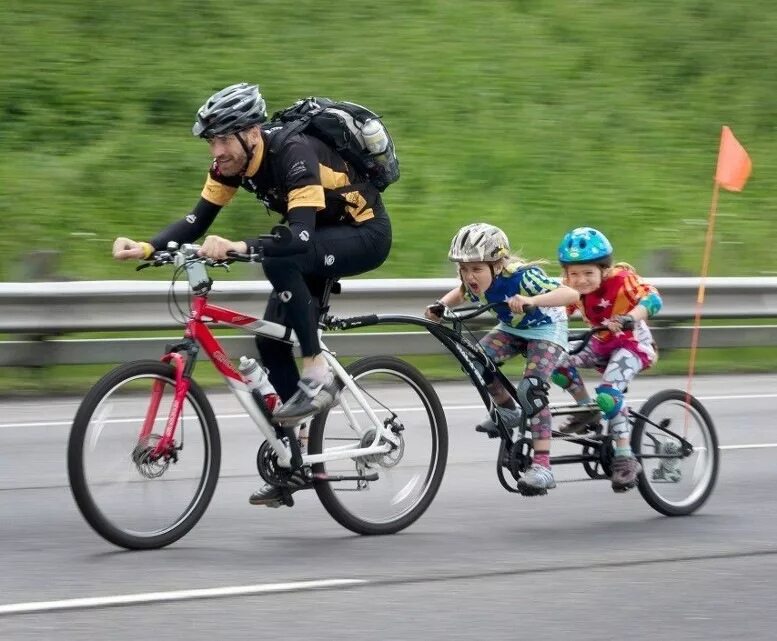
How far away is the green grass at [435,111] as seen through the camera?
14688mm

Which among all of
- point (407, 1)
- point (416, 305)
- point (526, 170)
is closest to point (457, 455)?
point (416, 305)

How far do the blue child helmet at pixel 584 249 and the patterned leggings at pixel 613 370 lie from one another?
19.1 inches

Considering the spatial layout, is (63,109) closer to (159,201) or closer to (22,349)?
(159,201)

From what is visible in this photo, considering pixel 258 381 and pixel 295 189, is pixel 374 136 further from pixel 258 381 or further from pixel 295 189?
pixel 258 381

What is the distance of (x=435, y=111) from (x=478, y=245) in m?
10.7

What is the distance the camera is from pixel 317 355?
21.5 feet

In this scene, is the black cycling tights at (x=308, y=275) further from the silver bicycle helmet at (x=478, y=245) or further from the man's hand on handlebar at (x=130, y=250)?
the man's hand on handlebar at (x=130, y=250)

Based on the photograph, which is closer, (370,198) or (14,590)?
(14,590)

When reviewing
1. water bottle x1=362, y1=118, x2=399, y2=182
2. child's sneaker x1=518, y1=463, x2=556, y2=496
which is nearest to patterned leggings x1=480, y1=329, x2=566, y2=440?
child's sneaker x1=518, y1=463, x2=556, y2=496

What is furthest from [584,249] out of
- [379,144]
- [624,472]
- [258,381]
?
[258,381]

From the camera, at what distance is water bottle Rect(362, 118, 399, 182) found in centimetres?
638

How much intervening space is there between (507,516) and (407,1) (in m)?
12.7

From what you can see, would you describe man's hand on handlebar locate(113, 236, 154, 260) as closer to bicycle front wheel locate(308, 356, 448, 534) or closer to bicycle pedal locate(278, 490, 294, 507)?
bicycle front wheel locate(308, 356, 448, 534)

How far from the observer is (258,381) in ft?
21.4
